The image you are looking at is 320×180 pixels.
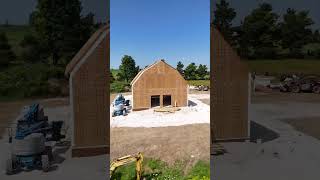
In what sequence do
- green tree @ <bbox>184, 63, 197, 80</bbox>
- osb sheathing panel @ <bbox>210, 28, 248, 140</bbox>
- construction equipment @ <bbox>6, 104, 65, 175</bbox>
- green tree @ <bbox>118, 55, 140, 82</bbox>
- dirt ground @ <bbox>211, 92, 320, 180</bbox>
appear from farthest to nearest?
green tree @ <bbox>184, 63, 197, 80</bbox>, green tree @ <bbox>118, 55, 140, 82</bbox>, dirt ground @ <bbox>211, 92, 320, 180</bbox>, osb sheathing panel @ <bbox>210, 28, 248, 140</bbox>, construction equipment @ <bbox>6, 104, 65, 175</bbox>

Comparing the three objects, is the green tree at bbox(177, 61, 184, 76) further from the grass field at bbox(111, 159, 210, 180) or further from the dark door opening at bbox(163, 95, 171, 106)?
the grass field at bbox(111, 159, 210, 180)

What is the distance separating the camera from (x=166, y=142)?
6.67 m

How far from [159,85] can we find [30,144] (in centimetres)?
291

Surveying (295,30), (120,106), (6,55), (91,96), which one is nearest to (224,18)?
(295,30)

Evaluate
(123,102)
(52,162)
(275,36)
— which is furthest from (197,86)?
(52,162)

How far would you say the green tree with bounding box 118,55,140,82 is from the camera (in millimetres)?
6059

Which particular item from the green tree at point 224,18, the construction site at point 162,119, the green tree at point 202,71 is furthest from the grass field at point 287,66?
the construction site at point 162,119

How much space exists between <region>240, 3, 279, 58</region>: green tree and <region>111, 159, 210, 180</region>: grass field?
2144mm

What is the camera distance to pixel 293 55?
5105 millimetres

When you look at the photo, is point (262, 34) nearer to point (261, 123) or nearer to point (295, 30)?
point (295, 30)

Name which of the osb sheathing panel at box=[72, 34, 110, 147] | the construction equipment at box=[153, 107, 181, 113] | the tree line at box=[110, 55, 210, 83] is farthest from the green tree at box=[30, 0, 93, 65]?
the construction equipment at box=[153, 107, 181, 113]

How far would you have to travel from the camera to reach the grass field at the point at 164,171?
5.47 metres

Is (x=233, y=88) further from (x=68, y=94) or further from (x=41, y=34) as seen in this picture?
(x=41, y=34)

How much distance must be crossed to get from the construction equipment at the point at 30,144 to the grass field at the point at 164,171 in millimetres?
1337
